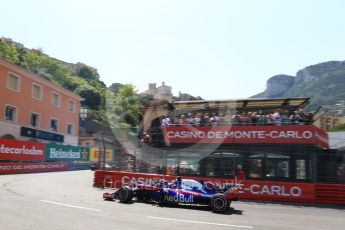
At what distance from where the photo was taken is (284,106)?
993 inches

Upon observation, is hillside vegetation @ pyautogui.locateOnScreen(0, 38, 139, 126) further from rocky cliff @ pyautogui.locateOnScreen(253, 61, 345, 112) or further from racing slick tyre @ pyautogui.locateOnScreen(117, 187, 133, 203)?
racing slick tyre @ pyautogui.locateOnScreen(117, 187, 133, 203)

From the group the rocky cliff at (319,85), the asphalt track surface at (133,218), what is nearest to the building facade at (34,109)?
the asphalt track surface at (133,218)

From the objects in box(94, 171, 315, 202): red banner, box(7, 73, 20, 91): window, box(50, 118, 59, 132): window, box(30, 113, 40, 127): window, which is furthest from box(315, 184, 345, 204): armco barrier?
box(50, 118, 59, 132): window

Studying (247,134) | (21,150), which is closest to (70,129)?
(21,150)

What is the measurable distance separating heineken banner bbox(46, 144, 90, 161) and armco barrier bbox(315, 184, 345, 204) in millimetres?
25760

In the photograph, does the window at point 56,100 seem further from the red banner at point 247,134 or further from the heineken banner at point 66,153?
the red banner at point 247,134

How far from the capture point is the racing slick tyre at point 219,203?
13.7 meters

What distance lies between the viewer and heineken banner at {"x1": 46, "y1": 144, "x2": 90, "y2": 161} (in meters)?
37.2

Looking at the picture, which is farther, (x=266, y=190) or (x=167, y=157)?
(x=167, y=157)

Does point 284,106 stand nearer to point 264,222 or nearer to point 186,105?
point 186,105

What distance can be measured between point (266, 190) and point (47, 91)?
3226 cm

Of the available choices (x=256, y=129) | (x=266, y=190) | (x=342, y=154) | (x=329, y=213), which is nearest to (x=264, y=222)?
(x=329, y=213)

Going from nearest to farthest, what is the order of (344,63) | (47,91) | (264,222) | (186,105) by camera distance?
(264,222) < (186,105) < (47,91) < (344,63)

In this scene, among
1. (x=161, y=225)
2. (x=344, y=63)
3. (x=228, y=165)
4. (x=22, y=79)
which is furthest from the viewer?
(x=344, y=63)
